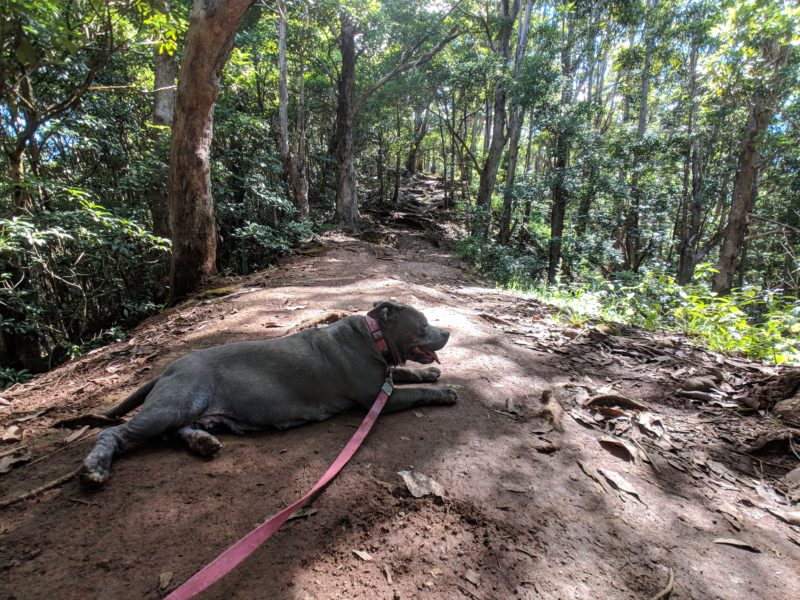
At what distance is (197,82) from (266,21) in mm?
9961

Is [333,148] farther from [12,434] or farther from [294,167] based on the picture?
[12,434]

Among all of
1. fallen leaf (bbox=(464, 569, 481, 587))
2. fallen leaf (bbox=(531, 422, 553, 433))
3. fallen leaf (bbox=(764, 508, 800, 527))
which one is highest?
fallen leaf (bbox=(531, 422, 553, 433))

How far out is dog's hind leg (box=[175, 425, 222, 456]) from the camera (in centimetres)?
253

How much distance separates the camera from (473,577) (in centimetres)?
189

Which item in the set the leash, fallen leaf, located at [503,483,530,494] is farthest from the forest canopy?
the leash

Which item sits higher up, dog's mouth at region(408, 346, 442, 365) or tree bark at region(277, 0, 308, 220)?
tree bark at region(277, 0, 308, 220)

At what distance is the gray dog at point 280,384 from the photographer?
2.59 metres

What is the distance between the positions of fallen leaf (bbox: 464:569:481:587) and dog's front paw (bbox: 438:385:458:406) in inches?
60.7

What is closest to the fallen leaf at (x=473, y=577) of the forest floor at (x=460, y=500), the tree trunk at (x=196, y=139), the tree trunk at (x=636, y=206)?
the forest floor at (x=460, y=500)

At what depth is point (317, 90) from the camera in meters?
18.5

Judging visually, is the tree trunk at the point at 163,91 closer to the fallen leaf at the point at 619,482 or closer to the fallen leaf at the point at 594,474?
the fallen leaf at the point at 594,474

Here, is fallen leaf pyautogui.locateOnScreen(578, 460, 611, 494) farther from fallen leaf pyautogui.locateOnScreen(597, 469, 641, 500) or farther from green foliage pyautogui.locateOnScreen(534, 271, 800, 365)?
green foliage pyautogui.locateOnScreen(534, 271, 800, 365)

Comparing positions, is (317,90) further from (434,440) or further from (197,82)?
(434,440)

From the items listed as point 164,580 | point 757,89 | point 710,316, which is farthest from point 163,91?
point 757,89
